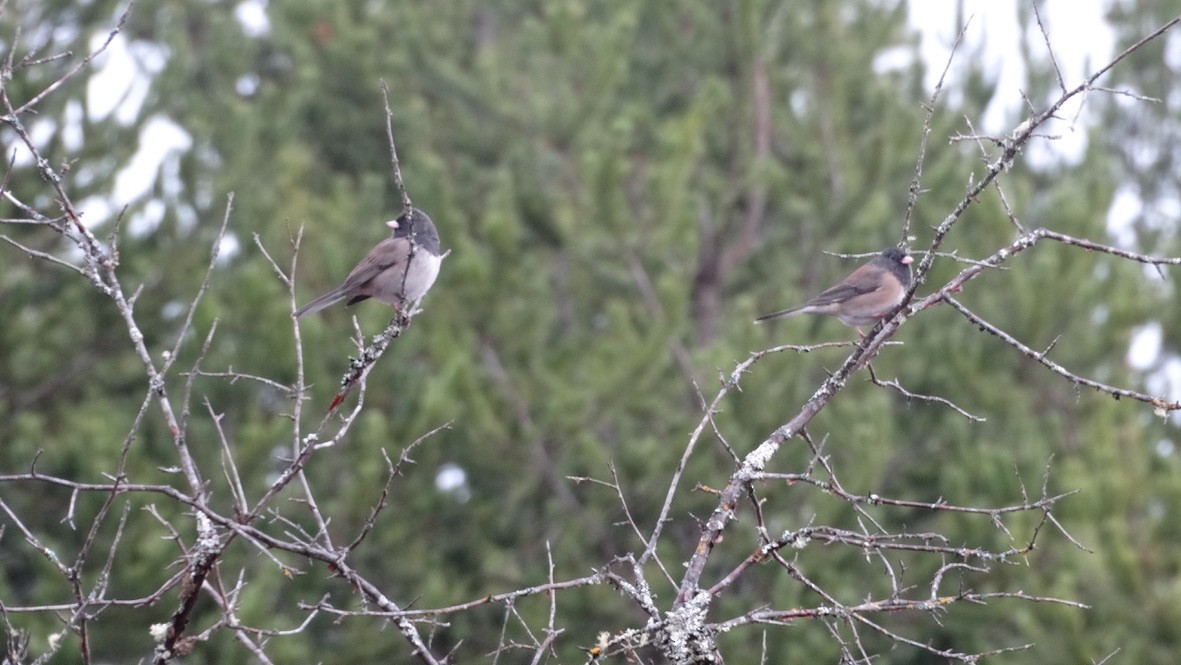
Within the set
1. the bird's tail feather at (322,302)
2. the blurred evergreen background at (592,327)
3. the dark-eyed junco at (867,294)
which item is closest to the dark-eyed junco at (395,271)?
the bird's tail feather at (322,302)

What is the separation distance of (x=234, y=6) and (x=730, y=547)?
8049 millimetres

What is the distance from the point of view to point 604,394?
837 cm

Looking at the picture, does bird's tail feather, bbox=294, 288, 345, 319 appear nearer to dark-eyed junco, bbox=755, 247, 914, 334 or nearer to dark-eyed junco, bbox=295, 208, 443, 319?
dark-eyed junco, bbox=295, 208, 443, 319

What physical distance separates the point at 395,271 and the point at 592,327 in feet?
17.5

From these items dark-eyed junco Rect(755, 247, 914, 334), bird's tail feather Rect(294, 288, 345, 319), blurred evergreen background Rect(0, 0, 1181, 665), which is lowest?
bird's tail feather Rect(294, 288, 345, 319)

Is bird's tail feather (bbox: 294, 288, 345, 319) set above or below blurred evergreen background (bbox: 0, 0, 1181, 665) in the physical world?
below

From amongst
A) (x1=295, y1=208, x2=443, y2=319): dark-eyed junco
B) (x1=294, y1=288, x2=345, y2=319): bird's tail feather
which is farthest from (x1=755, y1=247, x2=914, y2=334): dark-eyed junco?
(x1=294, y1=288, x2=345, y2=319): bird's tail feather

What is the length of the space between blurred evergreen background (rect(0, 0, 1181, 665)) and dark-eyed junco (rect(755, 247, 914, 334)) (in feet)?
5.56

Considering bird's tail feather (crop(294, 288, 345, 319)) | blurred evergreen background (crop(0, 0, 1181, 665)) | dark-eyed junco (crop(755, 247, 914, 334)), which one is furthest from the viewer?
blurred evergreen background (crop(0, 0, 1181, 665))

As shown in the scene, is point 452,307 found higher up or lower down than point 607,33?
lower down

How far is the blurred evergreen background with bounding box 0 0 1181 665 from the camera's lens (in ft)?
24.2

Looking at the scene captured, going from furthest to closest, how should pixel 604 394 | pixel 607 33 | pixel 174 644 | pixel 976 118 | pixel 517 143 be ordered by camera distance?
1. pixel 976 118
2. pixel 517 143
3. pixel 607 33
4. pixel 604 394
5. pixel 174 644

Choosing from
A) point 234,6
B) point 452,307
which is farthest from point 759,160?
point 234,6

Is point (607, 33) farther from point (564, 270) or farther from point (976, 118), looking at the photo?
point (976, 118)
